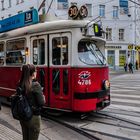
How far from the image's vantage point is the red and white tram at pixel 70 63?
9.06 meters

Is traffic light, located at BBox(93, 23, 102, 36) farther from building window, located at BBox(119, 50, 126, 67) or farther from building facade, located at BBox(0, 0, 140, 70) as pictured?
building window, located at BBox(119, 50, 126, 67)

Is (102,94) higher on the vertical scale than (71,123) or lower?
higher

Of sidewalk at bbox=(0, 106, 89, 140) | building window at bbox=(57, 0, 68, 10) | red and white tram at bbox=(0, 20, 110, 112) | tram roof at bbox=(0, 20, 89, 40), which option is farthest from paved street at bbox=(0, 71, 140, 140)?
building window at bbox=(57, 0, 68, 10)

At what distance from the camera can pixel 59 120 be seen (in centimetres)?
945

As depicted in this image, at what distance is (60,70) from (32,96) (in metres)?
4.16

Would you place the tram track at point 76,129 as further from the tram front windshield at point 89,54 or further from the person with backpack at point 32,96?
the person with backpack at point 32,96

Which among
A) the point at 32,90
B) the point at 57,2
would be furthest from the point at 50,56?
the point at 57,2

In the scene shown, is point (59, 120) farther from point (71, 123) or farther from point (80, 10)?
point (80, 10)

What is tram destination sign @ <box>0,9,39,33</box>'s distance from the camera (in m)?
10.9

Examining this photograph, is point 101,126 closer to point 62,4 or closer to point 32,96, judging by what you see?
point 32,96

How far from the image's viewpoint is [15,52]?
1127cm

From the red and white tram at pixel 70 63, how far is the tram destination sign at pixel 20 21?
0.57 metres

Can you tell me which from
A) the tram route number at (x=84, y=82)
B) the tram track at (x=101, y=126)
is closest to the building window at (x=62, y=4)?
the tram track at (x=101, y=126)

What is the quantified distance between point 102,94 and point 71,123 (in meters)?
1.16
